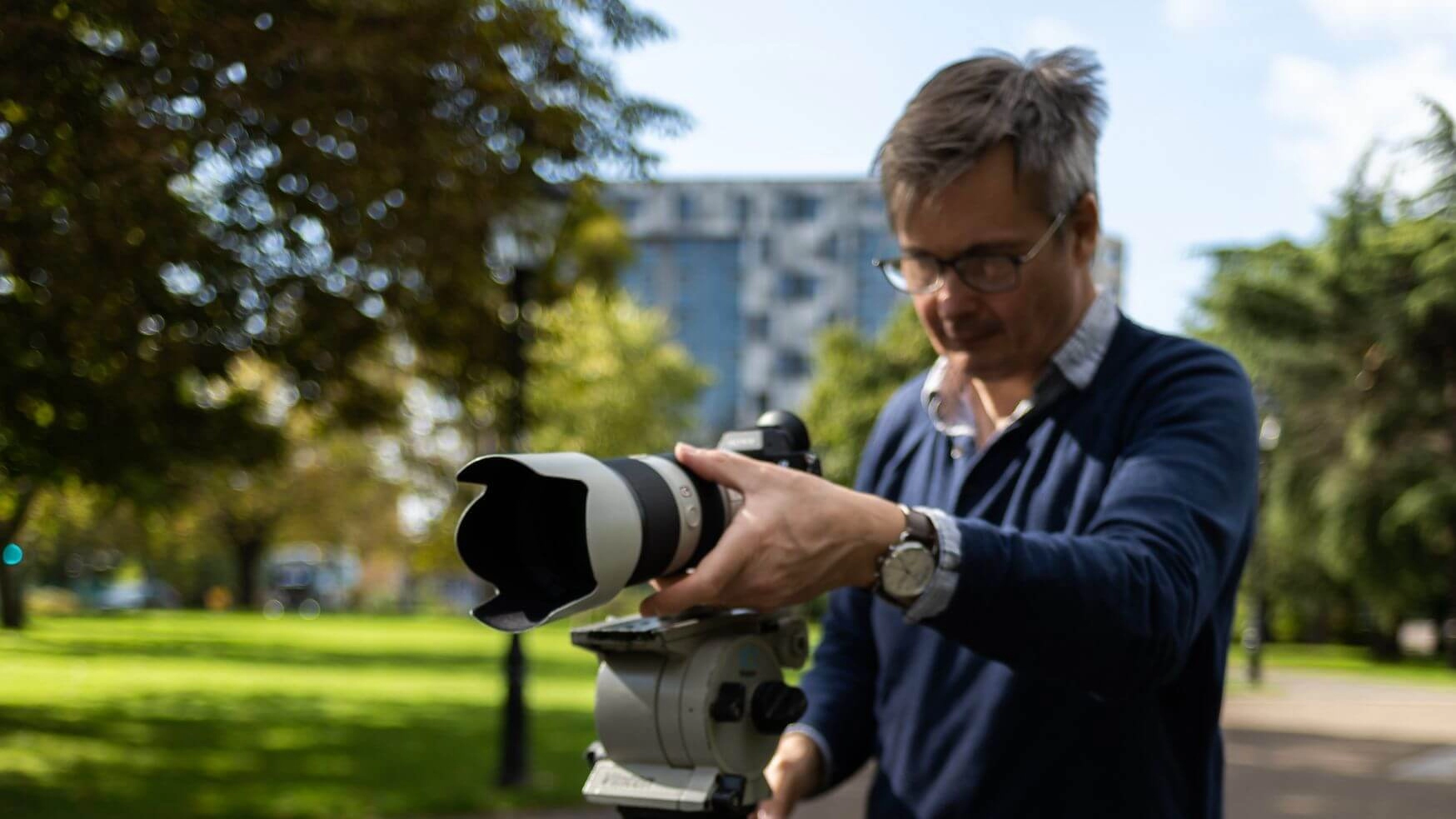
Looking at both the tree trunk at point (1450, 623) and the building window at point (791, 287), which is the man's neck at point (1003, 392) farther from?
the building window at point (791, 287)

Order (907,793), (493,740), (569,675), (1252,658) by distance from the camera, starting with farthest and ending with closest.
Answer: (1252,658), (569,675), (493,740), (907,793)

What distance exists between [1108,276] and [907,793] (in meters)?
1.03

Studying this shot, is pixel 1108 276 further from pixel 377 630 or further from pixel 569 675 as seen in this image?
pixel 377 630

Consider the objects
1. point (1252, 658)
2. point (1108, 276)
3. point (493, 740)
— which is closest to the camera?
point (1108, 276)

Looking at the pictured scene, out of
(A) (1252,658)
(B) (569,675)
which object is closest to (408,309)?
(B) (569,675)

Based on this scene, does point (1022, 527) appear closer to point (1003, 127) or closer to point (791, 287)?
point (1003, 127)

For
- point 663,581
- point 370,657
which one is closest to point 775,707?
point 663,581

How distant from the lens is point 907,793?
225cm

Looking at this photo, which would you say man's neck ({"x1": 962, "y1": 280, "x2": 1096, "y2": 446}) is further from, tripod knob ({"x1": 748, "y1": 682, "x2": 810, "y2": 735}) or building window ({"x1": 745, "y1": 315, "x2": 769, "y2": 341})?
building window ({"x1": 745, "y1": 315, "x2": 769, "y2": 341})

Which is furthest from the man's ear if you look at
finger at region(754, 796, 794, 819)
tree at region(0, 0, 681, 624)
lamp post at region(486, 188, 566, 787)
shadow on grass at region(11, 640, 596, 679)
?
lamp post at region(486, 188, 566, 787)

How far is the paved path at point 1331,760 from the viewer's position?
10984 millimetres

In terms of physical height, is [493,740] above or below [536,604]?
below

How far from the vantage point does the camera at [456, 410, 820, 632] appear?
1.47 metres

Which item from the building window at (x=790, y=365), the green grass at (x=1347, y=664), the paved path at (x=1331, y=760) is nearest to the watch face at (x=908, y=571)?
the paved path at (x=1331, y=760)
